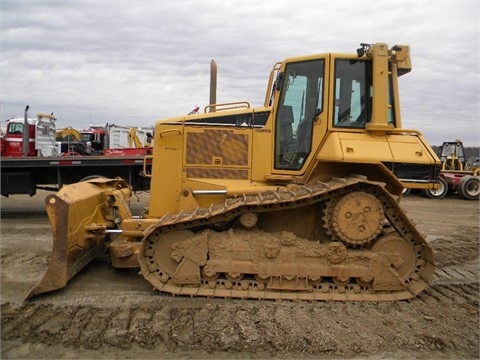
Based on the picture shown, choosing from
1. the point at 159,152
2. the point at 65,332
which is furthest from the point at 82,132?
the point at 65,332

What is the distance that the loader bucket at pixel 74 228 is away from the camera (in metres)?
4.82

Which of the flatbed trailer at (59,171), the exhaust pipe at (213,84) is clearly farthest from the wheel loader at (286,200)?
the flatbed trailer at (59,171)

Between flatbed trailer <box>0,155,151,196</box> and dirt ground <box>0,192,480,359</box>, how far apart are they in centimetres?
536

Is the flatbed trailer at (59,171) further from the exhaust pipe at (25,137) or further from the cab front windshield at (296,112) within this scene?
the cab front windshield at (296,112)

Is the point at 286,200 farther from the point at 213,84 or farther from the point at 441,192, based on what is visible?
the point at 441,192

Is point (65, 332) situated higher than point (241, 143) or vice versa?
point (241, 143)

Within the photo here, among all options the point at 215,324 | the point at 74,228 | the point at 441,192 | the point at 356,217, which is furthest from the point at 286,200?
the point at 441,192

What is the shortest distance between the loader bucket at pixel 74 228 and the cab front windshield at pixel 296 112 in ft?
8.51

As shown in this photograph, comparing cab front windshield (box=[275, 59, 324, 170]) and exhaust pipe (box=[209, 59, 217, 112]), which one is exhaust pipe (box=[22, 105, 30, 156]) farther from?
cab front windshield (box=[275, 59, 324, 170])

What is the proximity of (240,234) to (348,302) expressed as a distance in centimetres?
147

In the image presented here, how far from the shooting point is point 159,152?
5648 mm

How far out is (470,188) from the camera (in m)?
18.3

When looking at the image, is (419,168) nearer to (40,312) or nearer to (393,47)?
(393,47)

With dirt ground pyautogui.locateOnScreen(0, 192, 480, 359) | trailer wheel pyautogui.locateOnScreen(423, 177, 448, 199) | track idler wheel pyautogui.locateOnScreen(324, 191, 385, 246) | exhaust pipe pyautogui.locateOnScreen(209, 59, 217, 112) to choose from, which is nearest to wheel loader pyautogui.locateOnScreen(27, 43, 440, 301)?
track idler wheel pyautogui.locateOnScreen(324, 191, 385, 246)
